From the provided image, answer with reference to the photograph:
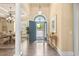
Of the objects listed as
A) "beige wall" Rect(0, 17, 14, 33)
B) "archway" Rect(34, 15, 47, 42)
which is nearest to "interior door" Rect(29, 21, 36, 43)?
"archway" Rect(34, 15, 47, 42)

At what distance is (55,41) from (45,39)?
64 cm

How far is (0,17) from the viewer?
32.0 ft

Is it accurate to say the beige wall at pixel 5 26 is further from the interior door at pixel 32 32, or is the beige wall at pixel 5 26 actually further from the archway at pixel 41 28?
the archway at pixel 41 28

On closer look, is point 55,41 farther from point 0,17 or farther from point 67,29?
point 0,17

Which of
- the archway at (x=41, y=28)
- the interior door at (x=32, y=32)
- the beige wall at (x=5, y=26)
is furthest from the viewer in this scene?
the beige wall at (x=5, y=26)

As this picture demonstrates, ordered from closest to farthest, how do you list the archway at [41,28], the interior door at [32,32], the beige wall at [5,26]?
the archway at [41,28] → the interior door at [32,32] → the beige wall at [5,26]

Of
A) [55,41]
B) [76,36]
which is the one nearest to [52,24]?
[55,41]

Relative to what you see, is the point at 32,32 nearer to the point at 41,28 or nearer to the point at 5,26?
the point at 41,28

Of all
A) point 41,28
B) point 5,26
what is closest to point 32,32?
point 41,28

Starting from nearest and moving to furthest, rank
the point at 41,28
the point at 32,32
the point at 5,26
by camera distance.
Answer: the point at 41,28 → the point at 32,32 → the point at 5,26

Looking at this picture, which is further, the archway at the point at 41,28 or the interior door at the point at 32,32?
the interior door at the point at 32,32

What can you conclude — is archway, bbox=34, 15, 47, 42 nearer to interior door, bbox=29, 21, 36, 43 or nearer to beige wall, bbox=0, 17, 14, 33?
interior door, bbox=29, 21, 36, 43

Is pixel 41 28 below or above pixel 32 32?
above

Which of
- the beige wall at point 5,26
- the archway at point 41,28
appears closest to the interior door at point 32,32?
the archway at point 41,28
